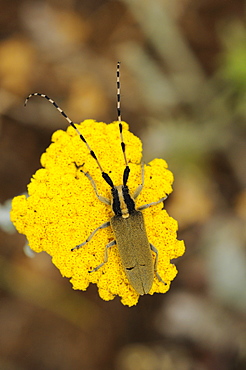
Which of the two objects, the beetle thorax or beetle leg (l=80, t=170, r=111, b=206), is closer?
the beetle thorax

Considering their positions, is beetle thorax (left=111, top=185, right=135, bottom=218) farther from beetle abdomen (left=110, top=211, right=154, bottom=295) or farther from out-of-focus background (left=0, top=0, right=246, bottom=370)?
out-of-focus background (left=0, top=0, right=246, bottom=370)

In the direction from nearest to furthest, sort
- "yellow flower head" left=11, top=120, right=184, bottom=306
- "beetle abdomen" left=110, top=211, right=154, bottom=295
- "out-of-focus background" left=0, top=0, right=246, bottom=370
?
"beetle abdomen" left=110, top=211, right=154, bottom=295 < "yellow flower head" left=11, top=120, right=184, bottom=306 < "out-of-focus background" left=0, top=0, right=246, bottom=370

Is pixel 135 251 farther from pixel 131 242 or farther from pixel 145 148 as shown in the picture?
pixel 145 148

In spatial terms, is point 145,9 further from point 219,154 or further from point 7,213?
point 7,213

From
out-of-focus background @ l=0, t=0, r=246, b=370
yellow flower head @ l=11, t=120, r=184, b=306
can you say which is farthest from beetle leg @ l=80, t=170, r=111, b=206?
out-of-focus background @ l=0, t=0, r=246, b=370

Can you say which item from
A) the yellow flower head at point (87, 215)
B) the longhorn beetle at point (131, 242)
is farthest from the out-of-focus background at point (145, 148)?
the longhorn beetle at point (131, 242)

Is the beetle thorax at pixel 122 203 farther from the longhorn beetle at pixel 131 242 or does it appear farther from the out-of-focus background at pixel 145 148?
the out-of-focus background at pixel 145 148
